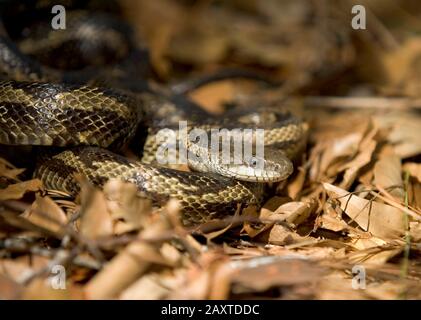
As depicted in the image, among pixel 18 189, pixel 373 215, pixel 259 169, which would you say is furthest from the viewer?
pixel 259 169

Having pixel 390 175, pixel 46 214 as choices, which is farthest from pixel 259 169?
pixel 46 214

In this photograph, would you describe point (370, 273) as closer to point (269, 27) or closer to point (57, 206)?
point (57, 206)

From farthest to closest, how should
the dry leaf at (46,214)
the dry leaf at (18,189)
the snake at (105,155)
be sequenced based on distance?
the snake at (105,155)
the dry leaf at (18,189)
the dry leaf at (46,214)

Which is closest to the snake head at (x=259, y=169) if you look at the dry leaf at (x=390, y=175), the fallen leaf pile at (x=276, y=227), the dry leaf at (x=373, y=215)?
the fallen leaf pile at (x=276, y=227)

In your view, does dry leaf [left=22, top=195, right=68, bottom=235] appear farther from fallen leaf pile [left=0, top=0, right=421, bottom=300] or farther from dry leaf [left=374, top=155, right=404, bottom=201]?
dry leaf [left=374, top=155, right=404, bottom=201]

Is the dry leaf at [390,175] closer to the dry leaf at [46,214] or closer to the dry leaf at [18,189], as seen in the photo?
the dry leaf at [46,214]

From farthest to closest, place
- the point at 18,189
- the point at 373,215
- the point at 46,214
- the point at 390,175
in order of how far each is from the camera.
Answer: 1. the point at 390,175
2. the point at 373,215
3. the point at 18,189
4. the point at 46,214

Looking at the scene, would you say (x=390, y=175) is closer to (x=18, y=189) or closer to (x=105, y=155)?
(x=105, y=155)

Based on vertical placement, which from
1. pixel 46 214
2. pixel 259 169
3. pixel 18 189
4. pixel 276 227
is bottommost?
pixel 276 227
